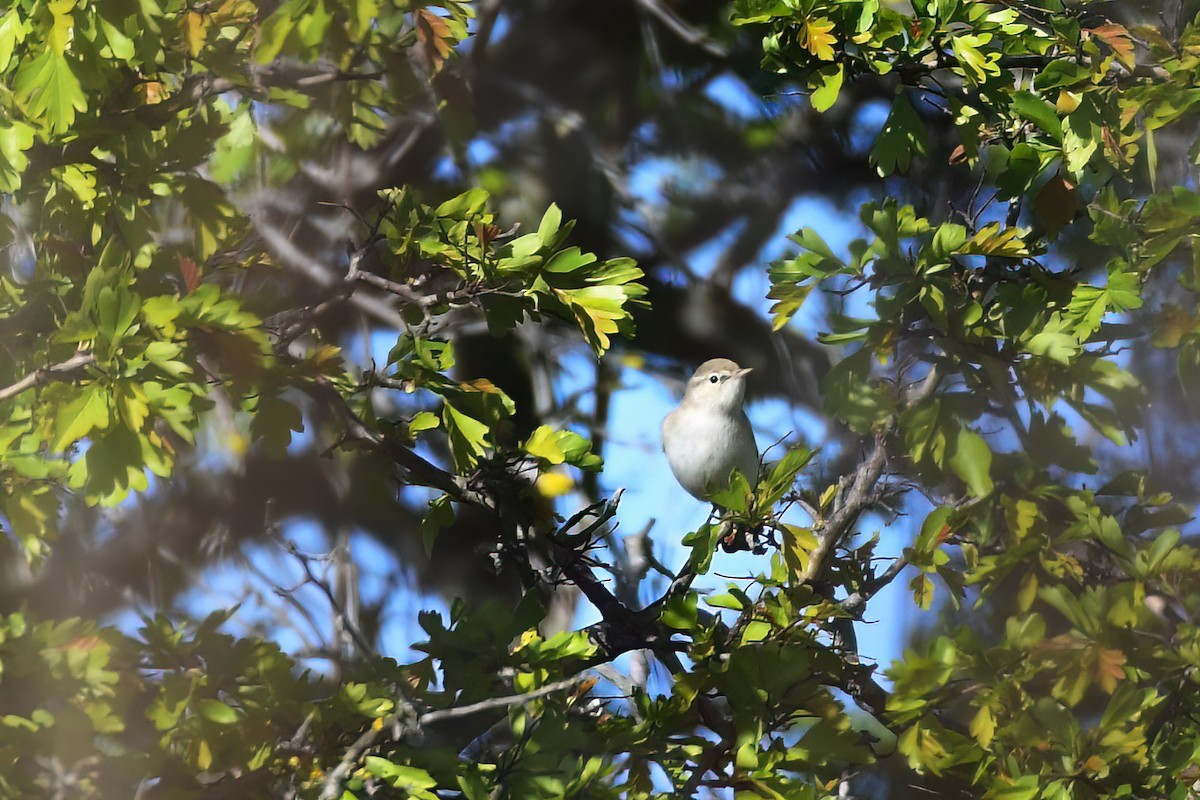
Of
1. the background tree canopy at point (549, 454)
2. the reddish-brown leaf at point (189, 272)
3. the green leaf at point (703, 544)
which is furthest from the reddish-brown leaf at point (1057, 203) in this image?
the reddish-brown leaf at point (189, 272)

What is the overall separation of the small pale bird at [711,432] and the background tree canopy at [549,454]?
0.11m

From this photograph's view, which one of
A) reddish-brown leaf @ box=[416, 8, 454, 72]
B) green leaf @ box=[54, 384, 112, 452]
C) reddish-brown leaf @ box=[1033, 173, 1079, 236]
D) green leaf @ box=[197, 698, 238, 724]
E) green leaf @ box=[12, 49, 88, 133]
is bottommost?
green leaf @ box=[197, 698, 238, 724]

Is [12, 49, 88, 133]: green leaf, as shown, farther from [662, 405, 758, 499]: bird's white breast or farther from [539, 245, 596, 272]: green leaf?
[662, 405, 758, 499]: bird's white breast

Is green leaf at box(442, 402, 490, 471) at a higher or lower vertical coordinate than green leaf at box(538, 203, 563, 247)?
lower

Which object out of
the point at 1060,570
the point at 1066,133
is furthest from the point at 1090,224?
the point at 1060,570

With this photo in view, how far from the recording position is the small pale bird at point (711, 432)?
0.86m

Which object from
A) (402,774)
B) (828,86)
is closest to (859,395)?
(828,86)

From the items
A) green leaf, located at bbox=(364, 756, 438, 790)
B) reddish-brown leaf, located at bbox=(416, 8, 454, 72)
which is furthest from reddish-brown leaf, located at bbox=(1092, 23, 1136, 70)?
green leaf, located at bbox=(364, 756, 438, 790)

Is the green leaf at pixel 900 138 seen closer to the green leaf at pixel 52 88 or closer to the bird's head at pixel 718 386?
the bird's head at pixel 718 386

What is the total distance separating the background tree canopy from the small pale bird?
106 millimetres

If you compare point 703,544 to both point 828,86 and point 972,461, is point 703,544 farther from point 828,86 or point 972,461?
point 828,86

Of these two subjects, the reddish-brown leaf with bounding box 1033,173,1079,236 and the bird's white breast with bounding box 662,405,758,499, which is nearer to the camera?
the reddish-brown leaf with bounding box 1033,173,1079,236

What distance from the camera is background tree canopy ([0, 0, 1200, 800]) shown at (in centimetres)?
61

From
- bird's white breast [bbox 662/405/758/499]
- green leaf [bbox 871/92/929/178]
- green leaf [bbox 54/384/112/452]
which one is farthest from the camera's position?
bird's white breast [bbox 662/405/758/499]
